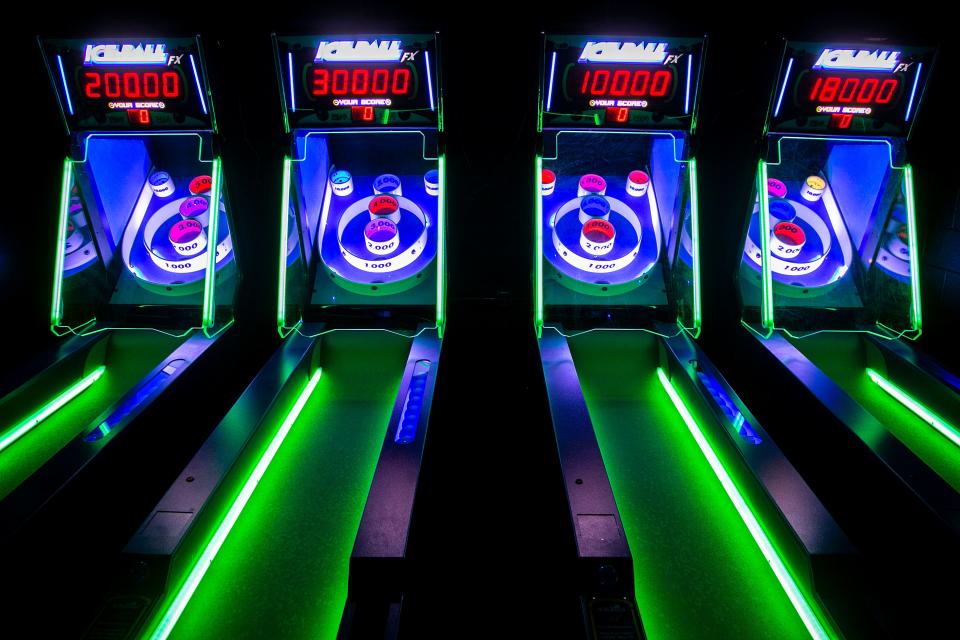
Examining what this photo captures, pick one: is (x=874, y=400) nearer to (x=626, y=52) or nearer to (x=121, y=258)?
(x=626, y=52)

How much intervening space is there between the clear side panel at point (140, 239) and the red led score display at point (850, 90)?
10.1 ft

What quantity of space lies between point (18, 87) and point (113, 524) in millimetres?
2804

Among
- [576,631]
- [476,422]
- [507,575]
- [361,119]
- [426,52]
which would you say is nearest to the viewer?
[576,631]

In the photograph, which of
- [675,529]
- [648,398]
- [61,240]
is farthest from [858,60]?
[61,240]

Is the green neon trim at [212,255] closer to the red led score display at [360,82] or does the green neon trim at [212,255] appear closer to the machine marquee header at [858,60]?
the red led score display at [360,82]

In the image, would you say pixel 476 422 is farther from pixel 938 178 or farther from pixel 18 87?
pixel 18 87

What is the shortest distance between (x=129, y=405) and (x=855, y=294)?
150 inches

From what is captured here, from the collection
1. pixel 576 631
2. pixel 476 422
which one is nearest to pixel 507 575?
pixel 576 631

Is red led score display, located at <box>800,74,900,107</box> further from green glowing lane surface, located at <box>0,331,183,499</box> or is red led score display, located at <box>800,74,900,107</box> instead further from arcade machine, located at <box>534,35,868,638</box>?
green glowing lane surface, located at <box>0,331,183,499</box>

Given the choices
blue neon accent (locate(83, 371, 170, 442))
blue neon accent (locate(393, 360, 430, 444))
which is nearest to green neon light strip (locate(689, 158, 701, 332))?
blue neon accent (locate(393, 360, 430, 444))

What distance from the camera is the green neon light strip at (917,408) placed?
2.30 meters

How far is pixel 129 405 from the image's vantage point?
2.31 meters

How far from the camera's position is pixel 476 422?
2.93 meters

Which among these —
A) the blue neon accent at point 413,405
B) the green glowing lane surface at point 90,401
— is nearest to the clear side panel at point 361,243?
the blue neon accent at point 413,405
